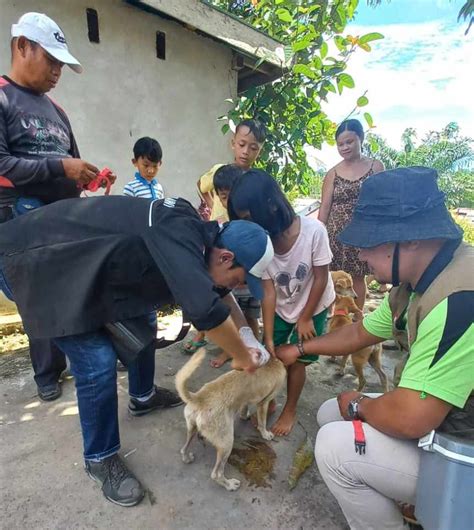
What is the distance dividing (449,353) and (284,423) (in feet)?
4.91

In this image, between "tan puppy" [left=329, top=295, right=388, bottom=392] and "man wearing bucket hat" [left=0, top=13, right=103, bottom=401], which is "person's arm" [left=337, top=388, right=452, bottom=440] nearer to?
"tan puppy" [left=329, top=295, right=388, bottom=392]

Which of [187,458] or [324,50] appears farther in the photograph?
[324,50]

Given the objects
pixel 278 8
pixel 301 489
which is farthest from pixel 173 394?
pixel 278 8

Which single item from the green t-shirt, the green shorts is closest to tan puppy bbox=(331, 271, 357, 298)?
the green shorts

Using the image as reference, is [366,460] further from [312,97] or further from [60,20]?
[60,20]

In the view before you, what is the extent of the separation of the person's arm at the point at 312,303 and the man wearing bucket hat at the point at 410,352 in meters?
0.71

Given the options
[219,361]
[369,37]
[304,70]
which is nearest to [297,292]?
[219,361]

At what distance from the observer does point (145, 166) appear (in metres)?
3.40

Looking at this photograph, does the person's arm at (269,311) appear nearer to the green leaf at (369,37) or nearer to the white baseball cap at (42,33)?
the white baseball cap at (42,33)

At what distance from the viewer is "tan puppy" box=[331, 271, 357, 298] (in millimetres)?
3463

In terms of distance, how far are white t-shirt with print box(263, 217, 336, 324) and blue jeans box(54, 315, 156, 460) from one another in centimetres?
106

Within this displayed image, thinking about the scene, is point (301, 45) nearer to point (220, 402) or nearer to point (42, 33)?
point (42, 33)

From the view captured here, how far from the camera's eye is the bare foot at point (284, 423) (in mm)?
2447

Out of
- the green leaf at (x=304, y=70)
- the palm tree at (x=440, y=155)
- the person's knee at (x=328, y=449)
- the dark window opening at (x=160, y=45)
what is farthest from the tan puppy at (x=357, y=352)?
the palm tree at (x=440, y=155)
